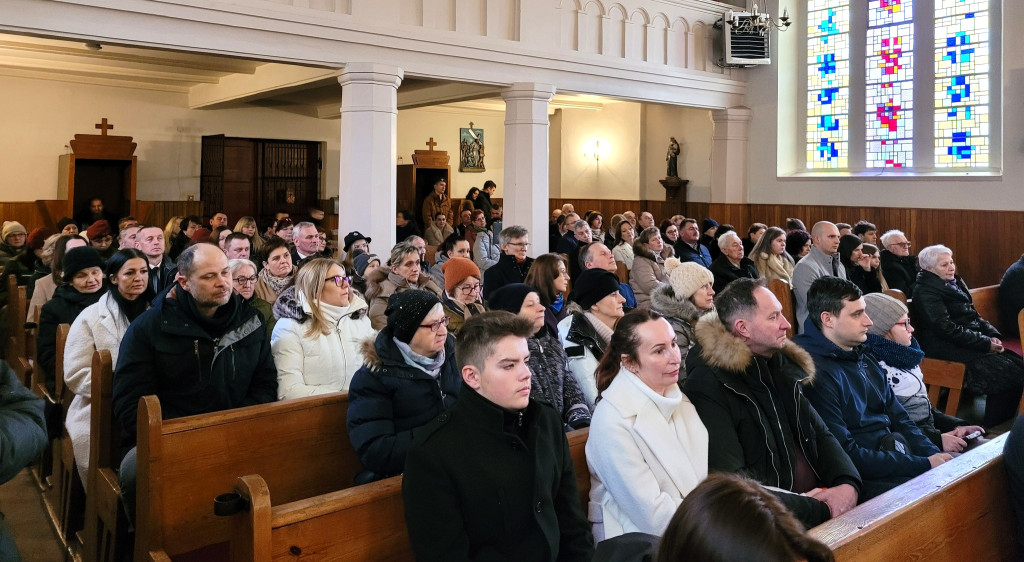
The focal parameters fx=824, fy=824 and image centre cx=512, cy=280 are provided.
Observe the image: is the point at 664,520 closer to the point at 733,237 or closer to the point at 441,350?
the point at 441,350

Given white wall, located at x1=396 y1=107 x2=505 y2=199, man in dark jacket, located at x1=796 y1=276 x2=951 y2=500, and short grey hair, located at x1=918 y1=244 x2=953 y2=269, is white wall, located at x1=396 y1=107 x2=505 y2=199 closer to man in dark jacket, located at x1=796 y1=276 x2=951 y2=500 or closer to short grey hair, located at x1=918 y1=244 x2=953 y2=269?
short grey hair, located at x1=918 y1=244 x2=953 y2=269

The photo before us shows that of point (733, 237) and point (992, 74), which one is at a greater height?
point (992, 74)

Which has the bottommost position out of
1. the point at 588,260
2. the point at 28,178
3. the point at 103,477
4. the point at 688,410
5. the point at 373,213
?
the point at 103,477

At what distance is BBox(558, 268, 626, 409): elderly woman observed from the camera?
373 cm

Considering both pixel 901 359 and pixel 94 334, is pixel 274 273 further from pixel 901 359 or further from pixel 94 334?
pixel 901 359

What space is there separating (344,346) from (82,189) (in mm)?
10384

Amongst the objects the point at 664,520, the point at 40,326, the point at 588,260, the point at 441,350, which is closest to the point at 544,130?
the point at 588,260

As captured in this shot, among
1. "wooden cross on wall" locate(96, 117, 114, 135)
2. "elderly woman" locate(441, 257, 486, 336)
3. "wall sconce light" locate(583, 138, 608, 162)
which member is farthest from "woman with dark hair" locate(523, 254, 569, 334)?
"wall sconce light" locate(583, 138, 608, 162)

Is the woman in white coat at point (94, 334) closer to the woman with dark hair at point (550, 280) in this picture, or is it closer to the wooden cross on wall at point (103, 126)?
the woman with dark hair at point (550, 280)

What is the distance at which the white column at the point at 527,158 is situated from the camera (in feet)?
32.8

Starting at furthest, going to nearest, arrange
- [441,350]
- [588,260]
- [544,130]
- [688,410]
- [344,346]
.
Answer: [544,130]
[588,260]
[344,346]
[441,350]
[688,410]

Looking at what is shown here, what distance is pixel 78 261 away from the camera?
15.2 feet

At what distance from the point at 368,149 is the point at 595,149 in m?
8.41

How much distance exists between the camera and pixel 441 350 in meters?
3.00
